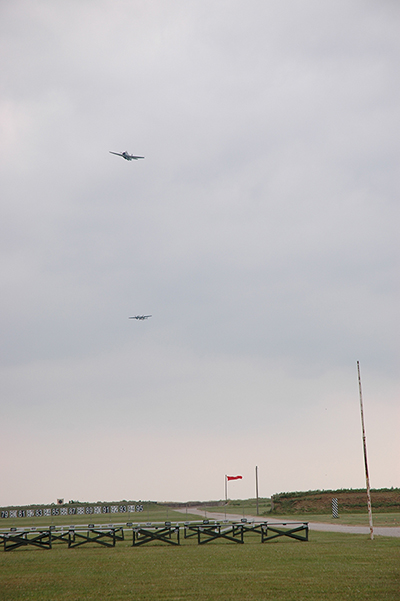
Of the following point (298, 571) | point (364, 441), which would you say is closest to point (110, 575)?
point (298, 571)

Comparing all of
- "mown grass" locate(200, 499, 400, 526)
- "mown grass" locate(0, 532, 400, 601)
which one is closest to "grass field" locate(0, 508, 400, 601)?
"mown grass" locate(0, 532, 400, 601)

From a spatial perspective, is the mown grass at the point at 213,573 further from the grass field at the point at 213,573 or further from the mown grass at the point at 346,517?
the mown grass at the point at 346,517

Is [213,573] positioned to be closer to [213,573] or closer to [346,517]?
[213,573]

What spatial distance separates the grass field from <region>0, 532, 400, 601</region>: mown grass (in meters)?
0.03

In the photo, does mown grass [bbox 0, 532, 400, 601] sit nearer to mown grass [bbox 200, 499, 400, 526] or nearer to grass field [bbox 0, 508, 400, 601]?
grass field [bbox 0, 508, 400, 601]

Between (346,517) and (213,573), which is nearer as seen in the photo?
(213,573)

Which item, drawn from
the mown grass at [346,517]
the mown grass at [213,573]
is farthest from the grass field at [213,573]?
the mown grass at [346,517]

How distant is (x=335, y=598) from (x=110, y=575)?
28.6ft

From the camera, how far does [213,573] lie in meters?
18.8

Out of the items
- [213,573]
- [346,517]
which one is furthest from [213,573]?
[346,517]

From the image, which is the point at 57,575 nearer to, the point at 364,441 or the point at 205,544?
the point at 205,544

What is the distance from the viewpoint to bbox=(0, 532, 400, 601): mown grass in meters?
15.4

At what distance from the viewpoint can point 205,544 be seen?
96.6 ft

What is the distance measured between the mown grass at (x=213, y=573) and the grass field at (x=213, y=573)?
0.03 meters
